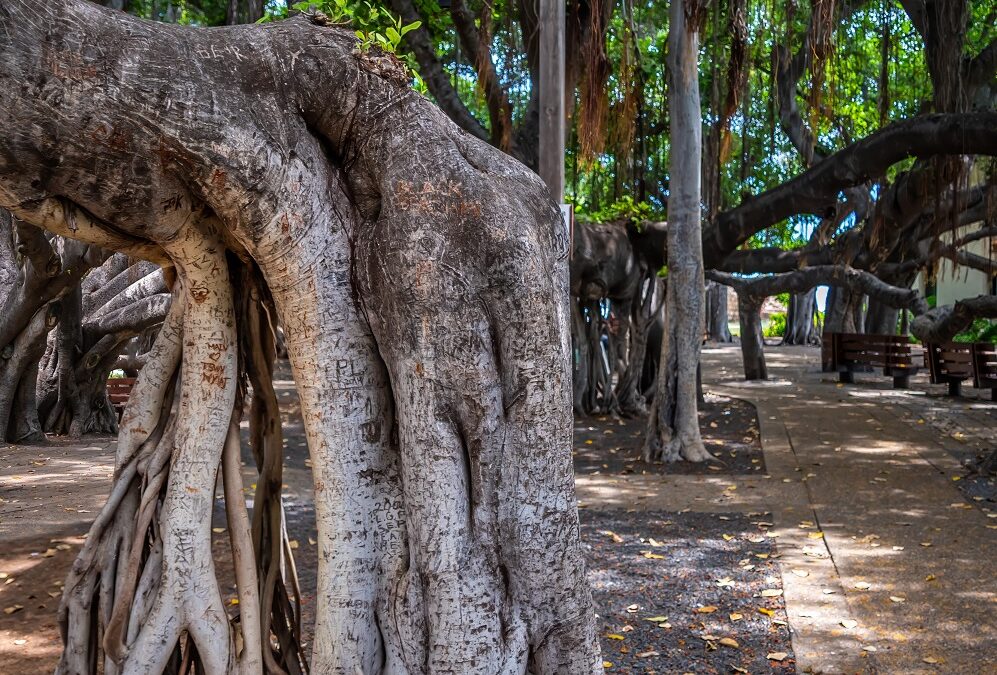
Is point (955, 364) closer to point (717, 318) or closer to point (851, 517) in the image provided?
point (851, 517)

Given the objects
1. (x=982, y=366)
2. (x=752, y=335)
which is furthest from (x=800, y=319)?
(x=982, y=366)

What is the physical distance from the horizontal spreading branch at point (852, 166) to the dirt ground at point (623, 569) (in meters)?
3.54

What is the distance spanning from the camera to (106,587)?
3939mm

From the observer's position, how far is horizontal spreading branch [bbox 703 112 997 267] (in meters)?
9.66

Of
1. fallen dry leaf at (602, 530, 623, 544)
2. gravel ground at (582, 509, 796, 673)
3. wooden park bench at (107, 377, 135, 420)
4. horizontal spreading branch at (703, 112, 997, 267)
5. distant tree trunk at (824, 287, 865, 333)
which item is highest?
horizontal spreading branch at (703, 112, 997, 267)

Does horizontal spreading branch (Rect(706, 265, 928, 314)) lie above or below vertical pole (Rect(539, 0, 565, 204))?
below

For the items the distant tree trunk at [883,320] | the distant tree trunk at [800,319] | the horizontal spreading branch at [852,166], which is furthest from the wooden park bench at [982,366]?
the distant tree trunk at [800,319]

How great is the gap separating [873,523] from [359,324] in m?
5.51

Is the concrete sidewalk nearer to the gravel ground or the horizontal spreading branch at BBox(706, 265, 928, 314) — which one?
the gravel ground

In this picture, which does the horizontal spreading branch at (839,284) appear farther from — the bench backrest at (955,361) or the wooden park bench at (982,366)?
the wooden park bench at (982,366)

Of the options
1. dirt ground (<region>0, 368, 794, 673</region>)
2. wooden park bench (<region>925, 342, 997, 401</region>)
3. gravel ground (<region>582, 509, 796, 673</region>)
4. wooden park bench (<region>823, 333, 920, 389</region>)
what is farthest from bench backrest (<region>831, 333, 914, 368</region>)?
gravel ground (<region>582, 509, 796, 673</region>)

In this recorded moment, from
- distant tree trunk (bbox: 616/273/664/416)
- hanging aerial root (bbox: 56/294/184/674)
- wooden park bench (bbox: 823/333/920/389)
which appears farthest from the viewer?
wooden park bench (bbox: 823/333/920/389)

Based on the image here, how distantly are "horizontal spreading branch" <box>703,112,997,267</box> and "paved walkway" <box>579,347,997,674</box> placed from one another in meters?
2.77

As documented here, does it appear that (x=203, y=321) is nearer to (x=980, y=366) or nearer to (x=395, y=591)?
(x=395, y=591)
